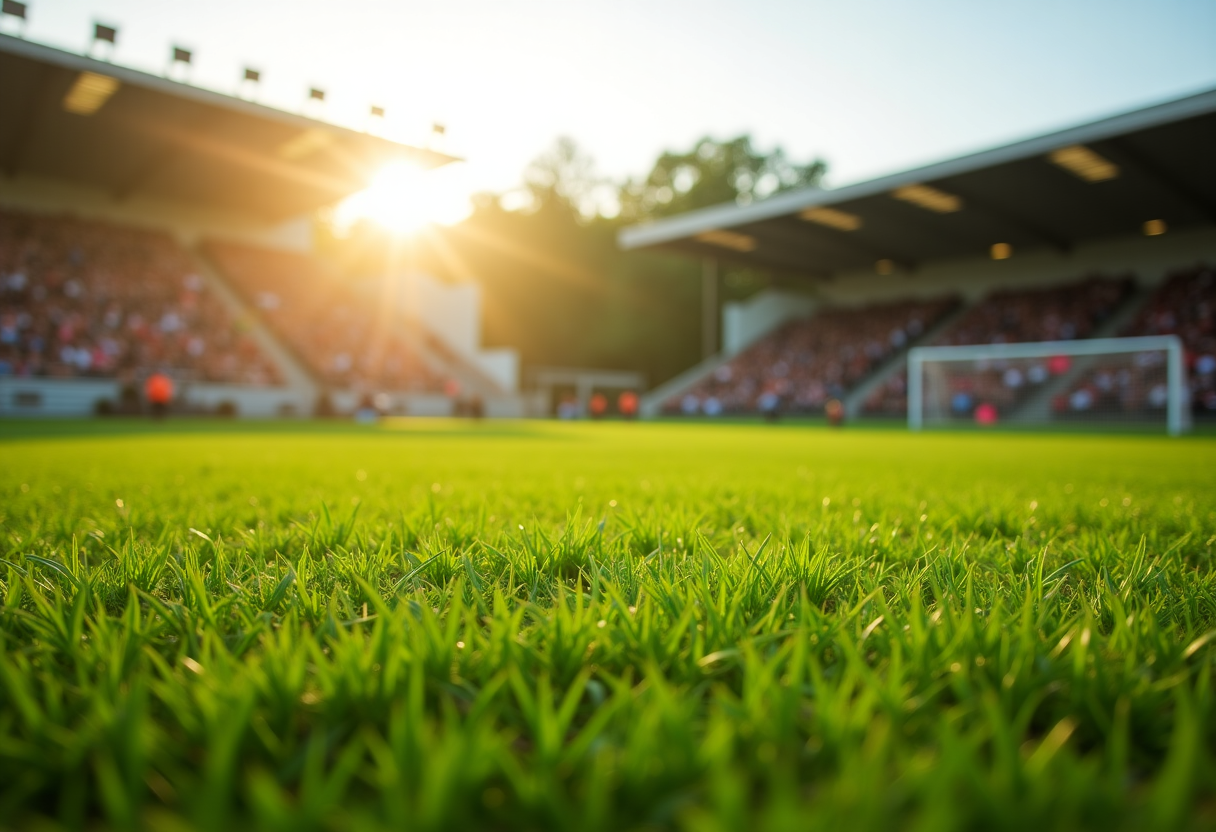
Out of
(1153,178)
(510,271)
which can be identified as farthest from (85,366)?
(1153,178)

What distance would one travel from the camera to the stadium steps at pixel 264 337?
27266mm

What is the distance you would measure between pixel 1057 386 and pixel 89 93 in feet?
93.8

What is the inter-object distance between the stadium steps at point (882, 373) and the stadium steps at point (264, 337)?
66.8 ft

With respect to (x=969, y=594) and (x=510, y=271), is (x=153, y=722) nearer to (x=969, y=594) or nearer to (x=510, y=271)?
(x=969, y=594)

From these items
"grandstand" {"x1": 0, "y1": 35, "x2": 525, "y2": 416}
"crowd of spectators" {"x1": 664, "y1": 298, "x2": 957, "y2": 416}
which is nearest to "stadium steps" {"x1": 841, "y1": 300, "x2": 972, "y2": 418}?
"crowd of spectators" {"x1": 664, "y1": 298, "x2": 957, "y2": 416}

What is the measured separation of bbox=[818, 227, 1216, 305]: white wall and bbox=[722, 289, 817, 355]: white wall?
217 centimetres

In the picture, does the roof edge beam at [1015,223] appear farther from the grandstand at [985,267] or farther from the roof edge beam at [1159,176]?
the roof edge beam at [1159,176]

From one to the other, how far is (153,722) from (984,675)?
3.99 feet

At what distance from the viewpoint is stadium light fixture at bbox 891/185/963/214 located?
2441cm

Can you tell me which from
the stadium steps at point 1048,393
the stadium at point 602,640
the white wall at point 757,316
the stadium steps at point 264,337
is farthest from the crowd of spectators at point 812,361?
the stadium at point 602,640

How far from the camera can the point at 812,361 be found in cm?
3366

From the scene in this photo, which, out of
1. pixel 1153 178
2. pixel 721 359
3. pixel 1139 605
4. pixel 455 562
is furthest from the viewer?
pixel 721 359

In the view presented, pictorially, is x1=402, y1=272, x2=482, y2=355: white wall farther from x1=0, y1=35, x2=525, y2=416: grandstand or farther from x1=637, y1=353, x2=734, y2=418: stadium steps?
x1=637, y1=353, x2=734, y2=418: stadium steps

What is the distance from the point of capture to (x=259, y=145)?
24109 millimetres
